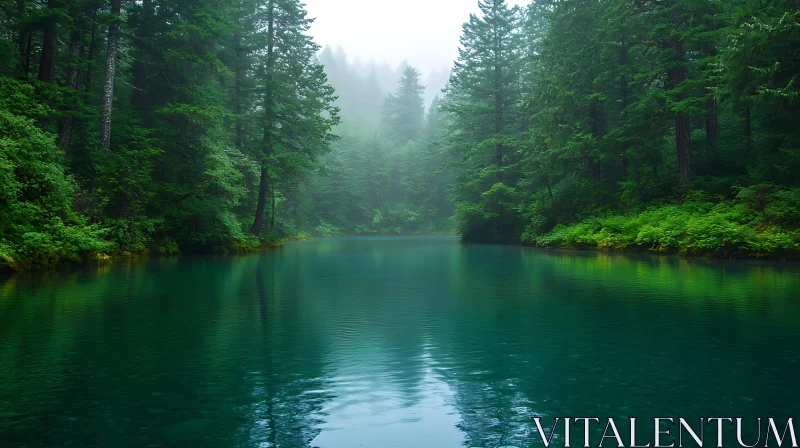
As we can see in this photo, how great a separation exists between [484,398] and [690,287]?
889 cm

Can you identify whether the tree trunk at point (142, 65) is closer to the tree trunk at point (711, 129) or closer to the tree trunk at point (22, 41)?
the tree trunk at point (22, 41)

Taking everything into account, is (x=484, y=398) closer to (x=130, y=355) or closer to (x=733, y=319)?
(x=130, y=355)

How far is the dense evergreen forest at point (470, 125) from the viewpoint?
58.4ft

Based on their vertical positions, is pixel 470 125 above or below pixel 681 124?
above

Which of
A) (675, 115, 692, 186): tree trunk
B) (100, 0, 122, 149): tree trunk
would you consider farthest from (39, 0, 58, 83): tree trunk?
(675, 115, 692, 186): tree trunk

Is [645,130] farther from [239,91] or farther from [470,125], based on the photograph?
[239,91]

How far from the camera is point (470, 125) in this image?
42312mm

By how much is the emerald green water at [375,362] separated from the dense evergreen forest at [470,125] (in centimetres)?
770

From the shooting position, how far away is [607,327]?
7.69 metres

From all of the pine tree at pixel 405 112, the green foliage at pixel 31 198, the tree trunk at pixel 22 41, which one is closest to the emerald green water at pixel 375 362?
the green foliage at pixel 31 198

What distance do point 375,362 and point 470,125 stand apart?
37806 mm

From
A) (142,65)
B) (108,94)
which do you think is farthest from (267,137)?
(108,94)

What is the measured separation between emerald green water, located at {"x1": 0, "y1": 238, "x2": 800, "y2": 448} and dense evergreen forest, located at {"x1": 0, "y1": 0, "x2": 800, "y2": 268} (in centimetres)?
770

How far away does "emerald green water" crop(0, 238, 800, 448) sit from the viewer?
4121 mm
